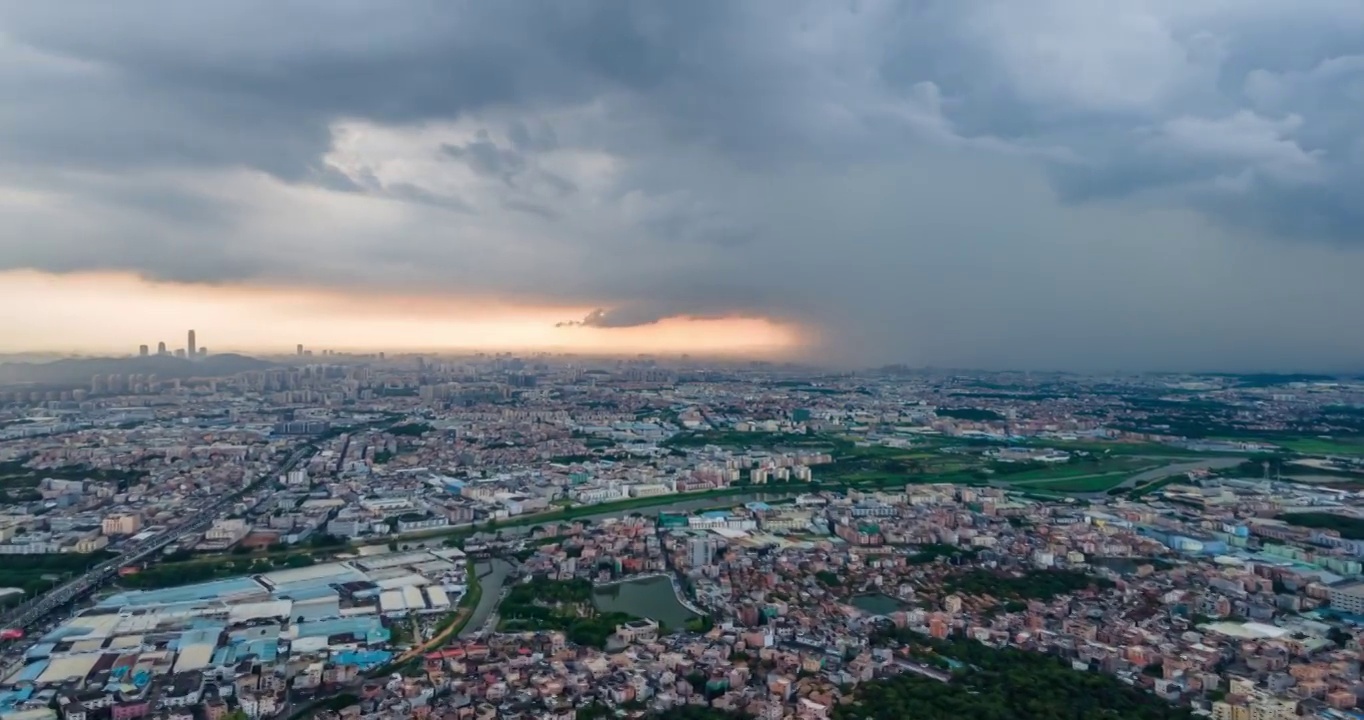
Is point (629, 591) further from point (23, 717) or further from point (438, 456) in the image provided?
point (438, 456)

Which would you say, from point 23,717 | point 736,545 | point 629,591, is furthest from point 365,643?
point 736,545

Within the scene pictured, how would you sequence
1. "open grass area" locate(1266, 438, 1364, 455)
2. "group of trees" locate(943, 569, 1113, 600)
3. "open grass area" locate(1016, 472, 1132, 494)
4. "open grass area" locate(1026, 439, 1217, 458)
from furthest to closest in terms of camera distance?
"open grass area" locate(1026, 439, 1217, 458)
"open grass area" locate(1266, 438, 1364, 455)
"open grass area" locate(1016, 472, 1132, 494)
"group of trees" locate(943, 569, 1113, 600)

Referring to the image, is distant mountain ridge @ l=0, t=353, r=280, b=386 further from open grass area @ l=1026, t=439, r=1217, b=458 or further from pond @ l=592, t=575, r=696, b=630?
open grass area @ l=1026, t=439, r=1217, b=458

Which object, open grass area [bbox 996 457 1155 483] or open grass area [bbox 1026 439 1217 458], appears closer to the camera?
open grass area [bbox 996 457 1155 483]

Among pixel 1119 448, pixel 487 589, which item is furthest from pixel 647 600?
pixel 1119 448

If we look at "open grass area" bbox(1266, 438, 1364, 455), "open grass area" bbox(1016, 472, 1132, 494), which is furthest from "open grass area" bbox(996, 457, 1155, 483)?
"open grass area" bbox(1266, 438, 1364, 455)

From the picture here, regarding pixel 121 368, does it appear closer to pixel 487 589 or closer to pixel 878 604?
pixel 487 589

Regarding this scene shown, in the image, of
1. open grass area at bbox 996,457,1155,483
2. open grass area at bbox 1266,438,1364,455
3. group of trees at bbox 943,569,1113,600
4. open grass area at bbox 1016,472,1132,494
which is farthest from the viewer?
open grass area at bbox 1266,438,1364,455
